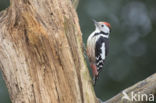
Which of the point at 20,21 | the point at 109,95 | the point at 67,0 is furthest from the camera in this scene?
the point at 109,95

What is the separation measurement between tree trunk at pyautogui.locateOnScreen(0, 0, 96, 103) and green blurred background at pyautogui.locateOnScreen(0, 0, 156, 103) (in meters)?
3.84

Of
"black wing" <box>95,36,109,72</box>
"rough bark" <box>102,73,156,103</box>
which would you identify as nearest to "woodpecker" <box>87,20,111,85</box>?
"black wing" <box>95,36,109,72</box>

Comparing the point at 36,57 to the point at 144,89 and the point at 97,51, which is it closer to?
the point at 144,89

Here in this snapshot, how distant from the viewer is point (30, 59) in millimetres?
4109

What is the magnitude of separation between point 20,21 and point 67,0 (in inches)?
21.6

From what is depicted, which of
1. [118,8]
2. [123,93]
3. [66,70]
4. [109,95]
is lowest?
[109,95]

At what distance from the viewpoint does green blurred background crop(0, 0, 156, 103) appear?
838 cm

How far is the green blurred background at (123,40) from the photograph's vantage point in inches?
330

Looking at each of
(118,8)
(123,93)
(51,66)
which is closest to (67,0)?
(51,66)

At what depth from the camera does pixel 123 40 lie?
8.81 metres

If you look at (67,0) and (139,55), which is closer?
(67,0)

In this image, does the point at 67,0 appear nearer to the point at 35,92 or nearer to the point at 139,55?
the point at 35,92

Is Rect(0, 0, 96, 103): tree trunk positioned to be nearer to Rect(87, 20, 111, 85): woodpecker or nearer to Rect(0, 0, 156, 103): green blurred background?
Rect(87, 20, 111, 85): woodpecker

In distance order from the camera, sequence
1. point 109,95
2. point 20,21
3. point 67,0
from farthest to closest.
A: 1. point 109,95
2. point 67,0
3. point 20,21
